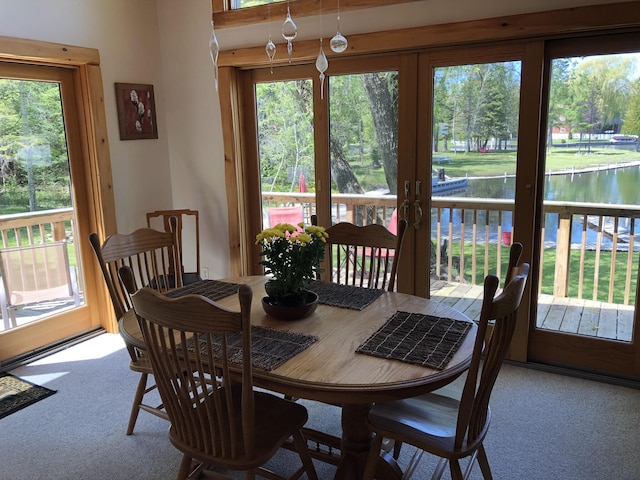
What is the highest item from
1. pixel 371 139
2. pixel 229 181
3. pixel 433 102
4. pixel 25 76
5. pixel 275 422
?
pixel 25 76

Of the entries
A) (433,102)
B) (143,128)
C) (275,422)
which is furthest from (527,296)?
(143,128)

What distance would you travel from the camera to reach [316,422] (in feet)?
8.82

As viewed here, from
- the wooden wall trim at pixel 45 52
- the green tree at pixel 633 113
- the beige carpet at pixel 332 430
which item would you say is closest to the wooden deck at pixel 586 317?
the beige carpet at pixel 332 430

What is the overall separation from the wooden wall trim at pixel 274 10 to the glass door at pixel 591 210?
46.0 inches

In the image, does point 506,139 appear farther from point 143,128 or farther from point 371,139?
point 143,128

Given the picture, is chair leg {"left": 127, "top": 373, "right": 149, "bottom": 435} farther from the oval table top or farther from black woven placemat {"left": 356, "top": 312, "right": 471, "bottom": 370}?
black woven placemat {"left": 356, "top": 312, "right": 471, "bottom": 370}

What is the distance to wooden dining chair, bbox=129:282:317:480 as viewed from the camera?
1.48m

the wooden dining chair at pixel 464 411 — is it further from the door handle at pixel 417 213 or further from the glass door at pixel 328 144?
the glass door at pixel 328 144

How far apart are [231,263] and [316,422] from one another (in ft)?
6.07

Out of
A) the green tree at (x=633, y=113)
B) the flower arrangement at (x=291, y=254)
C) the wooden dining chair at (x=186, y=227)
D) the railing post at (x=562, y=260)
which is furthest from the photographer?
the wooden dining chair at (x=186, y=227)

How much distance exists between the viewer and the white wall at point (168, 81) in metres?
3.52

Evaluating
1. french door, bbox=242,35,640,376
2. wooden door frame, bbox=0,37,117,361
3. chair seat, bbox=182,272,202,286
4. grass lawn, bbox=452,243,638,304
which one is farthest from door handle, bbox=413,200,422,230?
wooden door frame, bbox=0,37,117,361

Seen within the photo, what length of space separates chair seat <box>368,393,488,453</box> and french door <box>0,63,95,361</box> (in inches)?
112

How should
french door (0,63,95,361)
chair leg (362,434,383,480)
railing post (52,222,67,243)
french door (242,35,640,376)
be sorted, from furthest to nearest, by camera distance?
railing post (52,222,67,243), french door (0,63,95,361), french door (242,35,640,376), chair leg (362,434,383,480)
